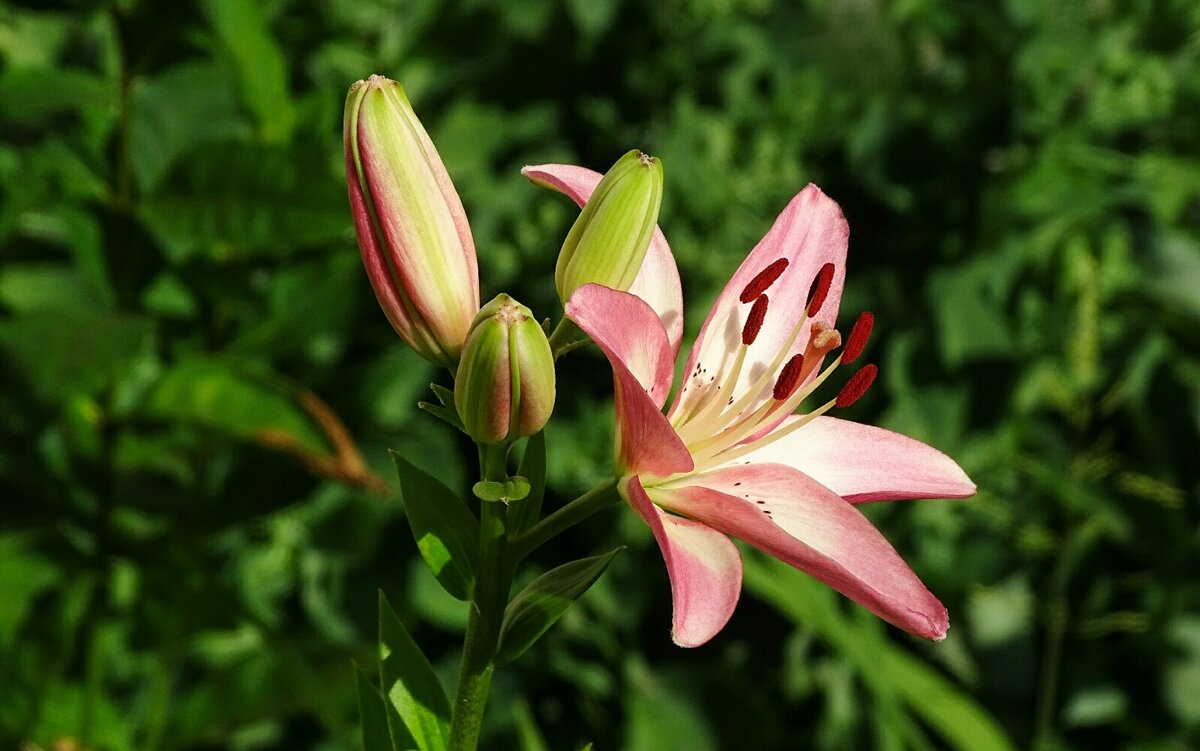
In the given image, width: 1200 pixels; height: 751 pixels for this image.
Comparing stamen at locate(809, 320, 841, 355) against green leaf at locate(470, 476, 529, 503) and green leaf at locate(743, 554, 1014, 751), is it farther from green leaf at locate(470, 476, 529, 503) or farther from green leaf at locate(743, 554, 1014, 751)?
green leaf at locate(743, 554, 1014, 751)

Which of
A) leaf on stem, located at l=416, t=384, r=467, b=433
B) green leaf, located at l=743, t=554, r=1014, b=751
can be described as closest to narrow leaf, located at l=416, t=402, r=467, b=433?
leaf on stem, located at l=416, t=384, r=467, b=433

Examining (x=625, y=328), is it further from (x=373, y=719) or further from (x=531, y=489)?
(x=373, y=719)

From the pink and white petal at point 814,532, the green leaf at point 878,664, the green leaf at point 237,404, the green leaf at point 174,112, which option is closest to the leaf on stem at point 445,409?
the pink and white petal at point 814,532

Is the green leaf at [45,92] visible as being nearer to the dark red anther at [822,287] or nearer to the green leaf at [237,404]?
the green leaf at [237,404]

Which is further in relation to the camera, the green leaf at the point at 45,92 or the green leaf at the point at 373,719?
the green leaf at the point at 45,92

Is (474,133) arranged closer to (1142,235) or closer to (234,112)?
(234,112)

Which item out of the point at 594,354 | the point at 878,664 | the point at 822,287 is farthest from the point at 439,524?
the point at 594,354
